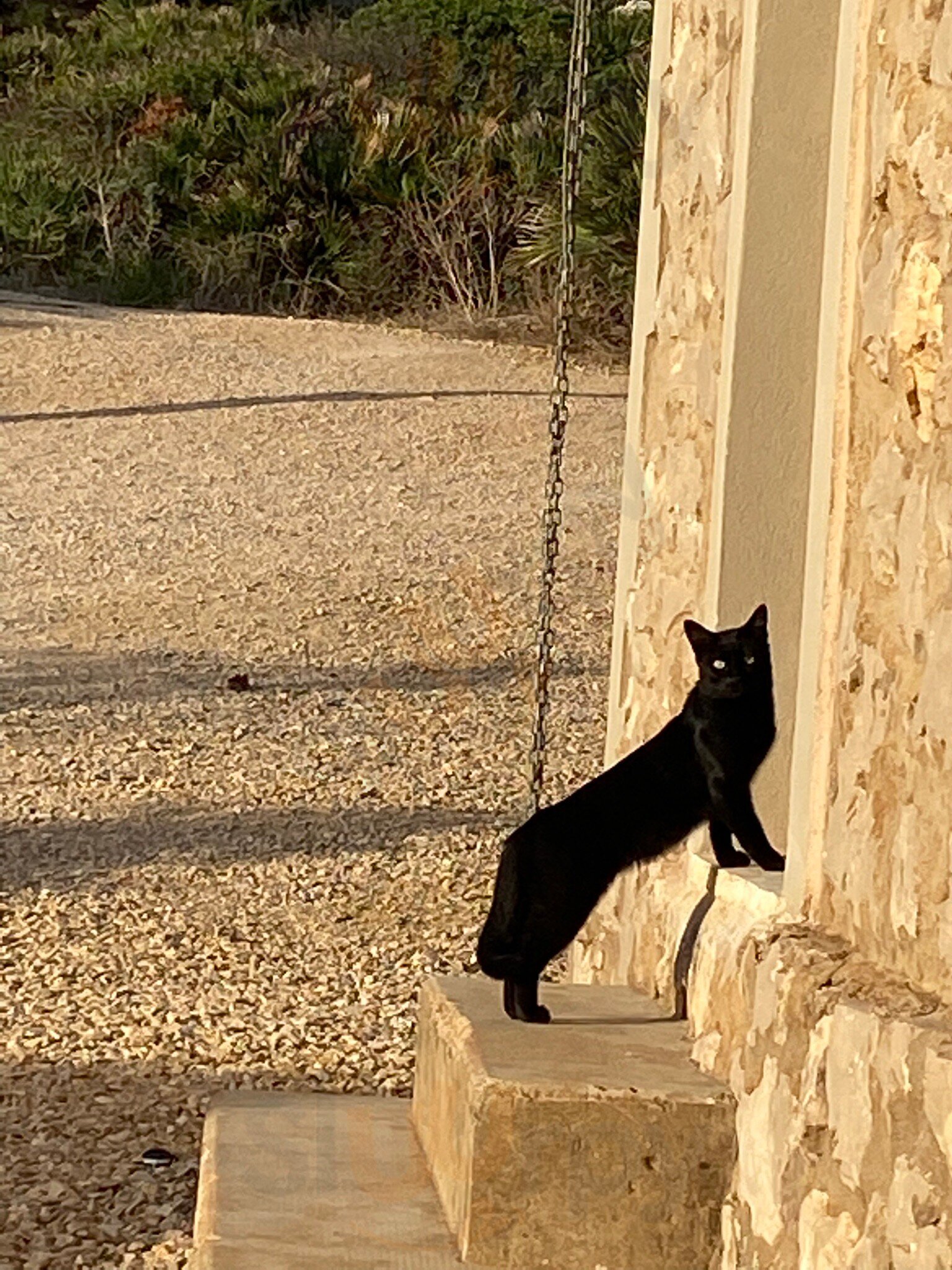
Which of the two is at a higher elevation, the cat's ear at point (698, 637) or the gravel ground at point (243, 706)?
the cat's ear at point (698, 637)

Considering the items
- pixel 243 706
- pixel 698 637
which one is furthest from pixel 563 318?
pixel 243 706

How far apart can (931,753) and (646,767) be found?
1.00 meters

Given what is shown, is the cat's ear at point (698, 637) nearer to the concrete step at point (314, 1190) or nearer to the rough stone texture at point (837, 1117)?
the rough stone texture at point (837, 1117)

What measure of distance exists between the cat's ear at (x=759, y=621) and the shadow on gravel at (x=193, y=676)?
4879 millimetres

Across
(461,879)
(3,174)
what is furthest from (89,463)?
(461,879)

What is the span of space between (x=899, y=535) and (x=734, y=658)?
2.76 ft

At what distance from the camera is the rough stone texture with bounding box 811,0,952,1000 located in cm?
279

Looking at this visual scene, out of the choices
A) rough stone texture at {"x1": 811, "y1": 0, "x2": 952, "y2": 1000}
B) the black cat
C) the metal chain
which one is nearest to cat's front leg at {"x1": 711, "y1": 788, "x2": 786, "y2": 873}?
the black cat

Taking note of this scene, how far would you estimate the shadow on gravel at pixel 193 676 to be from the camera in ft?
28.5

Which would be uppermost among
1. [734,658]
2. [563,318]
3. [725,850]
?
[563,318]

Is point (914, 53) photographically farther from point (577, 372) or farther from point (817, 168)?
point (577, 372)

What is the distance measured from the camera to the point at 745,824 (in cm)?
366

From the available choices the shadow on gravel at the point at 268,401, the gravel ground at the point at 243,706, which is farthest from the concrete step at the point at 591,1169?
the shadow on gravel at the point at 268,401

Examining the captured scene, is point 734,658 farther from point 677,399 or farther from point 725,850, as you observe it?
point 677,399
